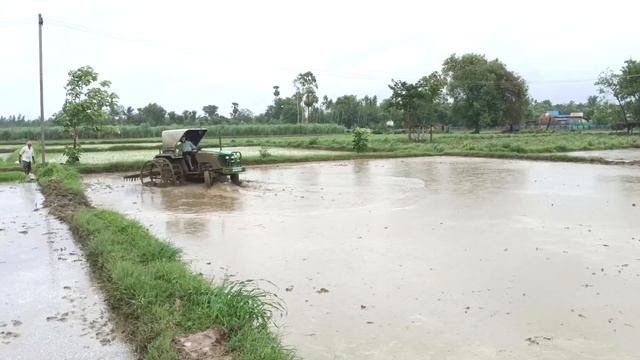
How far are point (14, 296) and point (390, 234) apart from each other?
5456mm

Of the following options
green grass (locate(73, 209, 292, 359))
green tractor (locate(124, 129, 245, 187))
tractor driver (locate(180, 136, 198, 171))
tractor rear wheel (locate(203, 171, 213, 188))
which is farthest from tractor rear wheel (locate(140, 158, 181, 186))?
green grass (locate(73, 209, 292, 359))

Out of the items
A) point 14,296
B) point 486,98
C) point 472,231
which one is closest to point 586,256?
point 472,231

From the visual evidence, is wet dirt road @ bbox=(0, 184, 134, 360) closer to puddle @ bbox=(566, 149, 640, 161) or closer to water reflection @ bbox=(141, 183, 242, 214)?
water reflection @ bbox=(141, 183, 242, 214)

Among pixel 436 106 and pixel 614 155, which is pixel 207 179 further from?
pixel 436 106

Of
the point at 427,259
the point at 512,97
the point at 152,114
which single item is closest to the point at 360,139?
the point at 427,259

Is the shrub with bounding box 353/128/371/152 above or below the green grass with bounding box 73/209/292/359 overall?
→ above

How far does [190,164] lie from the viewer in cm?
1581

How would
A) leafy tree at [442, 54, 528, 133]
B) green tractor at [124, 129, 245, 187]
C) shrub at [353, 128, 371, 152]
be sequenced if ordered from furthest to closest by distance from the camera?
leafy tree at [442, 54, 528, 133]
shrub at [353, 128, 371, 152]
green tractor at [124, 129, 245, 187]

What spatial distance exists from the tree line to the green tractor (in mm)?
7071

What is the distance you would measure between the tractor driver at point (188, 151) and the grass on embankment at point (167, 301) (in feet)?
27.2

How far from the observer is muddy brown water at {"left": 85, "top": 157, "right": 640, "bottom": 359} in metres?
4.61

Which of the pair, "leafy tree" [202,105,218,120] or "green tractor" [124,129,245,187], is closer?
"green tractor" [124,129,245,187]

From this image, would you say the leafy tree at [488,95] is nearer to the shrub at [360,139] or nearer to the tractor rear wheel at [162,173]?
the shrub at [360,139]

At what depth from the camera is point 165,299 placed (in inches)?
195
